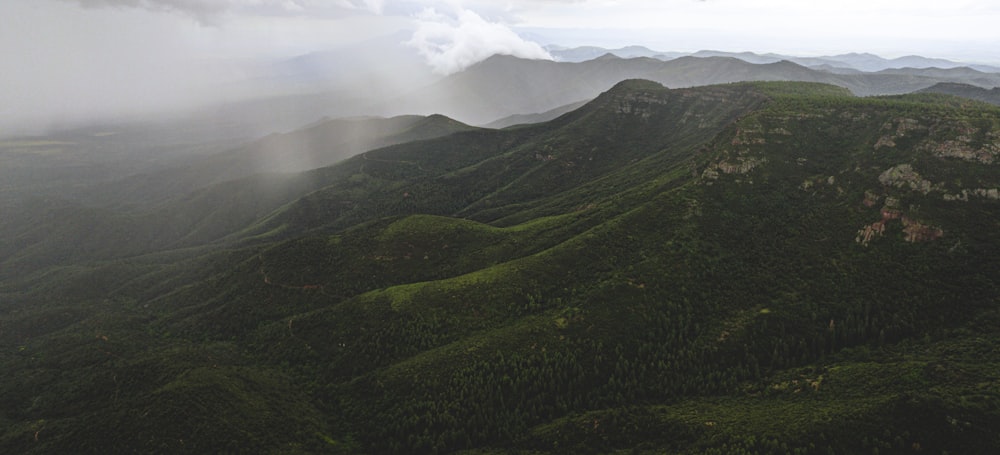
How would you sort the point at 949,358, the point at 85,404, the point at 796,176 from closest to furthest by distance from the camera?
the point at 949,358
the point at 85,404
the point at 796,176

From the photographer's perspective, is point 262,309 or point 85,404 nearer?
point 85,404

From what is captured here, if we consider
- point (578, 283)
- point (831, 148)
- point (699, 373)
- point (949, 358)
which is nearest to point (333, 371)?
point (578, 283)

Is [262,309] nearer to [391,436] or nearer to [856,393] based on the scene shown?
[391,436]

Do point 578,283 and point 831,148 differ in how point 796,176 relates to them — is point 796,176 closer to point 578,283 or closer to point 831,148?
point 831,148

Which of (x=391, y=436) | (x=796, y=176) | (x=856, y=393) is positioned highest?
(x=796, y=176)

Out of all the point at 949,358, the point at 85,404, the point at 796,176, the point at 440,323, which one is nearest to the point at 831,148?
the point at 796,176

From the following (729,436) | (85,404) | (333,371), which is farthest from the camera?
(333,371)

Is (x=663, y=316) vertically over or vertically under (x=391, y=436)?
over
